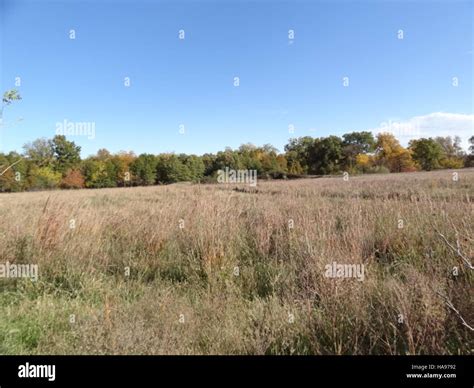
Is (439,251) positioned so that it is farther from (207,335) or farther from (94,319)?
(94,319)

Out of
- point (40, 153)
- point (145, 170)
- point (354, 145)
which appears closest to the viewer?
point (40, 153)

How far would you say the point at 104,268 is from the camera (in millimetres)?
4059

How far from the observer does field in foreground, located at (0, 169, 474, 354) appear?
2.36m

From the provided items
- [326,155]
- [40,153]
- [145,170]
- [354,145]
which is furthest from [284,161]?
[40,153]

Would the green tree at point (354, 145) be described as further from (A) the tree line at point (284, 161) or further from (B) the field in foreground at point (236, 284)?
(B) the field in foreground at point (236, 284)

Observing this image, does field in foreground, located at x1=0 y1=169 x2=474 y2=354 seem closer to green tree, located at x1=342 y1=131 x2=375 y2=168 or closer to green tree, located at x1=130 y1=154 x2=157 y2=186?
green tree, located at x1=130 y1=154 x2=157 y2=186

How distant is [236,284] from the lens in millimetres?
3541

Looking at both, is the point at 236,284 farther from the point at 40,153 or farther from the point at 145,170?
the point at 145,170

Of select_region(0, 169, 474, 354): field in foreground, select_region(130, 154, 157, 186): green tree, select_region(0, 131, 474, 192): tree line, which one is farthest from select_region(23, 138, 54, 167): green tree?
select_region(130, 154, 157, 186): green tree

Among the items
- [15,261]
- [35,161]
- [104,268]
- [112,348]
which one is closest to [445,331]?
[112,348]

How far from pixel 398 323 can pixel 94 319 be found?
103 inches

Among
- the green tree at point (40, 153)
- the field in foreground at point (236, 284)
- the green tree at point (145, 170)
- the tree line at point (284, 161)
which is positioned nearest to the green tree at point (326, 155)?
the tree line at point (284, 161)

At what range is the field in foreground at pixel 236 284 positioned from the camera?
2.36m
